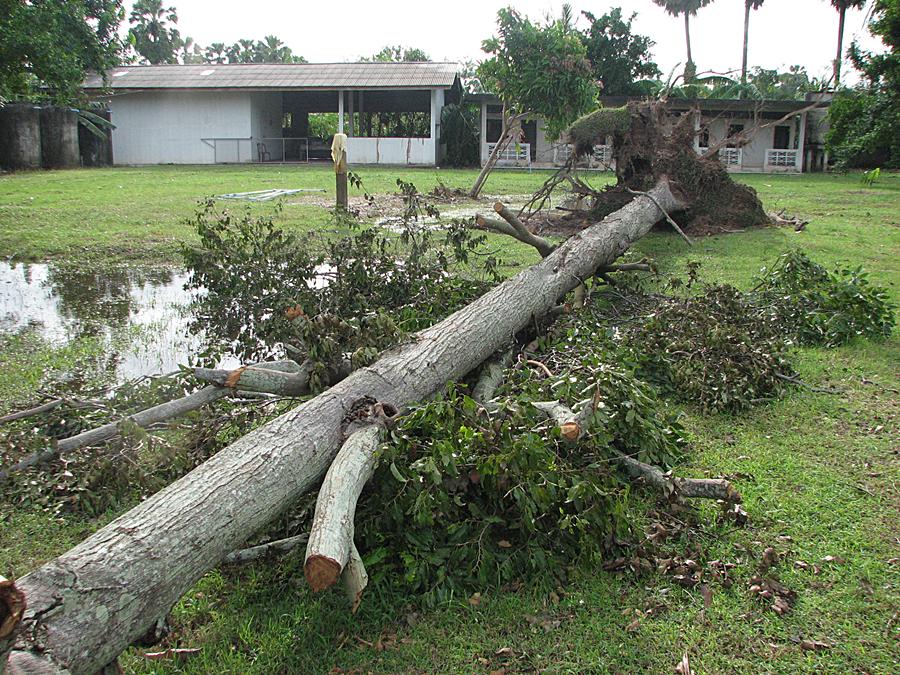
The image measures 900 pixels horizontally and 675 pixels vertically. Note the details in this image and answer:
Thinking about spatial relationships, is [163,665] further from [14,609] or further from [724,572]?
[724,572]

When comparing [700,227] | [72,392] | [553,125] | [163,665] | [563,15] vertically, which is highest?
[563,15]

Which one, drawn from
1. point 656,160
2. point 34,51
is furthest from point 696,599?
point 34,51

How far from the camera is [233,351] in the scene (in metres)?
5.68

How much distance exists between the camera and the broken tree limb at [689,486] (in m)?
3.32

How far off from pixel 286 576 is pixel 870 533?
2535 millimetres

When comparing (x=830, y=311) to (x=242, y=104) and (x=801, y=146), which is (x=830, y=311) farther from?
(x=242, y=104)

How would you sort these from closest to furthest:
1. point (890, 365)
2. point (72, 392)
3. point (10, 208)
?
point (72, 392) → point (890, 365) → point (10, 208)

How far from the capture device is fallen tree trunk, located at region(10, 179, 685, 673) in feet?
6.86

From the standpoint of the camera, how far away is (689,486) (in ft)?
11.2

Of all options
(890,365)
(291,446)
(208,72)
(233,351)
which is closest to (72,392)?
(233,351)

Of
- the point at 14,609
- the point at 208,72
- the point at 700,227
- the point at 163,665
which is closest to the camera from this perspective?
the point at 14,609

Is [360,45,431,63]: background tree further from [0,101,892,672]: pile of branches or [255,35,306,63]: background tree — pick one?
[0,101,892,672]: pile of branches

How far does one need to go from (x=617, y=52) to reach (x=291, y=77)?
47.1 feet

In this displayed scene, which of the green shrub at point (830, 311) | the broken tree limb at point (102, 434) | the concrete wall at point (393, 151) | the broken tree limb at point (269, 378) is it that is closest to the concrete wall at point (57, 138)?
the concrete wall at point (393, 151)
